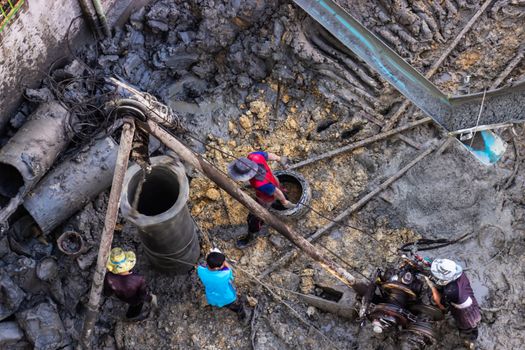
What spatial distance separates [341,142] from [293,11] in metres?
2.35

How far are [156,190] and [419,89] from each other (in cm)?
388

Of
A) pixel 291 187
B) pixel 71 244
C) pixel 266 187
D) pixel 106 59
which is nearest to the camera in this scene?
pixel 71 244

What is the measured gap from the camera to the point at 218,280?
282 inches

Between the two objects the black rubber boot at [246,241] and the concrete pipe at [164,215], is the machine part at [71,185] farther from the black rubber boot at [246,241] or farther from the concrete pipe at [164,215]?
the black rubber boot at [246,241]

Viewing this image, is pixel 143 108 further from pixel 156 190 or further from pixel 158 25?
pixel 158 25

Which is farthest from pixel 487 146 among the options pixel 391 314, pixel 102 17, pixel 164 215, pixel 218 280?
pixel 102 17

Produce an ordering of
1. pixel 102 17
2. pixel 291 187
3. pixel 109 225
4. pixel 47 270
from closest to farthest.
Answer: pixel 109 225
pixel 47 270
pixel 102 17
pixel 291 187

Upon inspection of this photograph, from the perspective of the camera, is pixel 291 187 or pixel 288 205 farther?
pixel 291 187

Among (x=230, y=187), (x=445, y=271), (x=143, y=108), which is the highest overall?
(x=143, y=108)

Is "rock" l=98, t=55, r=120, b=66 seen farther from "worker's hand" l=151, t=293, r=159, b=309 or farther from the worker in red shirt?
"worker's hand" l=151, t=293, r=159, b=309

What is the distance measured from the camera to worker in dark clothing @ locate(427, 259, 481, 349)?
6.77 metres

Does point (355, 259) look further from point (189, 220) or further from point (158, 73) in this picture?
point (158, 73)

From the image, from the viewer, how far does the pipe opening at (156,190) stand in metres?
7.43

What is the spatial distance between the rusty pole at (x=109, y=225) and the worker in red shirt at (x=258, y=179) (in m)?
1.82
